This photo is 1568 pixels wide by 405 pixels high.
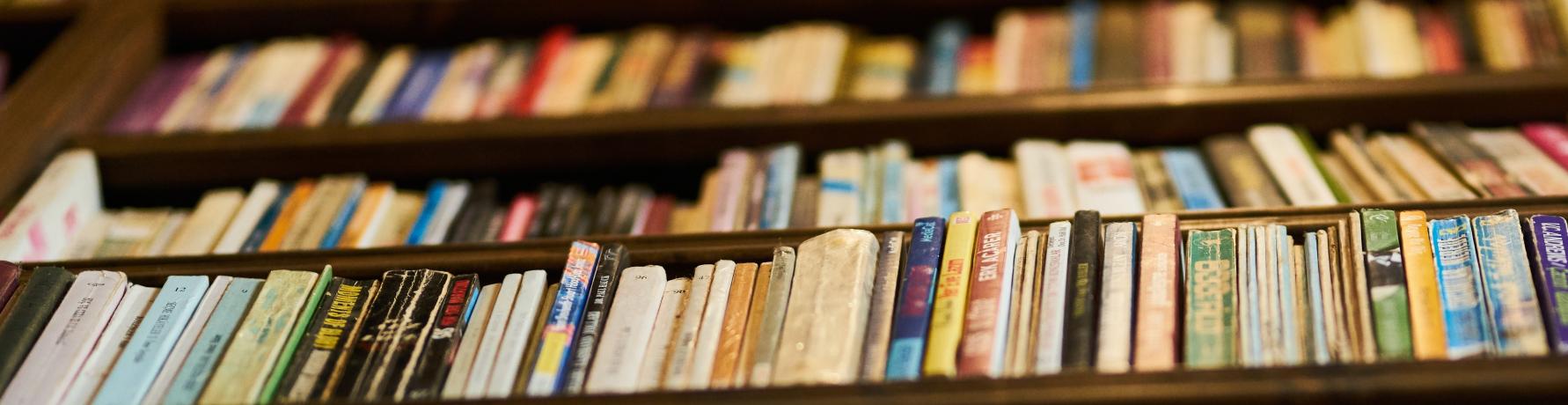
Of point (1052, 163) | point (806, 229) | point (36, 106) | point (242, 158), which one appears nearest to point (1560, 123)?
point (1052, 163)

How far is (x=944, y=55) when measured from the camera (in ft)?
5.74

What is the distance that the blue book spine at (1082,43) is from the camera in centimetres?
163

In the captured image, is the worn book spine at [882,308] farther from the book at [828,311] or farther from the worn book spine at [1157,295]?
the worn book spine at [1157,295]

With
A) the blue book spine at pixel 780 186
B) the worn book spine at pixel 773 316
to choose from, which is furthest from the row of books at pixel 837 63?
the worn book spine at pixel 773 316

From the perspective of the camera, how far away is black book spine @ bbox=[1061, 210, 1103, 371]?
1.04 metres

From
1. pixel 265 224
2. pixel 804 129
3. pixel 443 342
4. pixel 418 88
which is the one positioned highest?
pixel 418 88

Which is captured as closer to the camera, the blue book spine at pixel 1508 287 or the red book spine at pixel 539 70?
the blue book spine at pixel 1508 287

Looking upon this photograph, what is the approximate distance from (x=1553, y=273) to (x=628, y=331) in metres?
0.84

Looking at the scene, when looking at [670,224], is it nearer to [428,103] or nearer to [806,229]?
[806,229]

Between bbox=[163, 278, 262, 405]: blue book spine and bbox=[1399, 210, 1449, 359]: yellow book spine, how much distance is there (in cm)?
108

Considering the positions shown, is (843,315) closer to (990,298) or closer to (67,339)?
(990,298)

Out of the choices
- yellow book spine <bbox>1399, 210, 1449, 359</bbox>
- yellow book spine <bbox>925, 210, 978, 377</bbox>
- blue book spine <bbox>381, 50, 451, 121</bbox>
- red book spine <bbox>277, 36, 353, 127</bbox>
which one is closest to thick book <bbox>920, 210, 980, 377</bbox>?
yellow book spine <bbox>925, 210, 978, 377</bbox>

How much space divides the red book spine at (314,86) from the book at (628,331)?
0.71 metres

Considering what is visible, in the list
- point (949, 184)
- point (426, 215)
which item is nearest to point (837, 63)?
point (949, 184)
